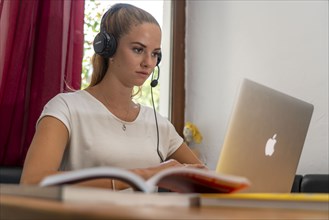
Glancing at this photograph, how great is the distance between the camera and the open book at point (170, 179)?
1.76 feet

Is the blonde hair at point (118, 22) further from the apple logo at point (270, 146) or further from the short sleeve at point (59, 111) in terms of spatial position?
the apple logo at point (270, 146)

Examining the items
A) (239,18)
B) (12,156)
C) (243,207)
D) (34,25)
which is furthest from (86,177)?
(239,18)

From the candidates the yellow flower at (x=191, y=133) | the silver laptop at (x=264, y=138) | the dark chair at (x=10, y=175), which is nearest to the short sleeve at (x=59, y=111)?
the dark chair at (x=10, y=175)

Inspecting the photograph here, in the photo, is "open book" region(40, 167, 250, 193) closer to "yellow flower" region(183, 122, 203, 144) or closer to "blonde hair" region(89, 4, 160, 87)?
"blonde hair" region(89, 4, 160, 87)

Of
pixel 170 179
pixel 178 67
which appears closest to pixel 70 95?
pixel 170 179

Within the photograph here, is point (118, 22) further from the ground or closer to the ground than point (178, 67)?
further from the ground

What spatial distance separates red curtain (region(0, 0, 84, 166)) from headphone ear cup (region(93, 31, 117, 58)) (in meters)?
0.45

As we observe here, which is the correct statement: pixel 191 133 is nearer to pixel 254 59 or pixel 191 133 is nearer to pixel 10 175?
pixel 254 59

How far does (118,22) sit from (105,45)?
0.10 m

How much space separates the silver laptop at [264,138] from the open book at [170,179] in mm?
172

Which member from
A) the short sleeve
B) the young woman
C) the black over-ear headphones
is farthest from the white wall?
the short sleeve

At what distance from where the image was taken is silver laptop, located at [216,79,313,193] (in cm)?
91

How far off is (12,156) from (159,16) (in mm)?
1165

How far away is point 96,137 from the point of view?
55.3 inches
